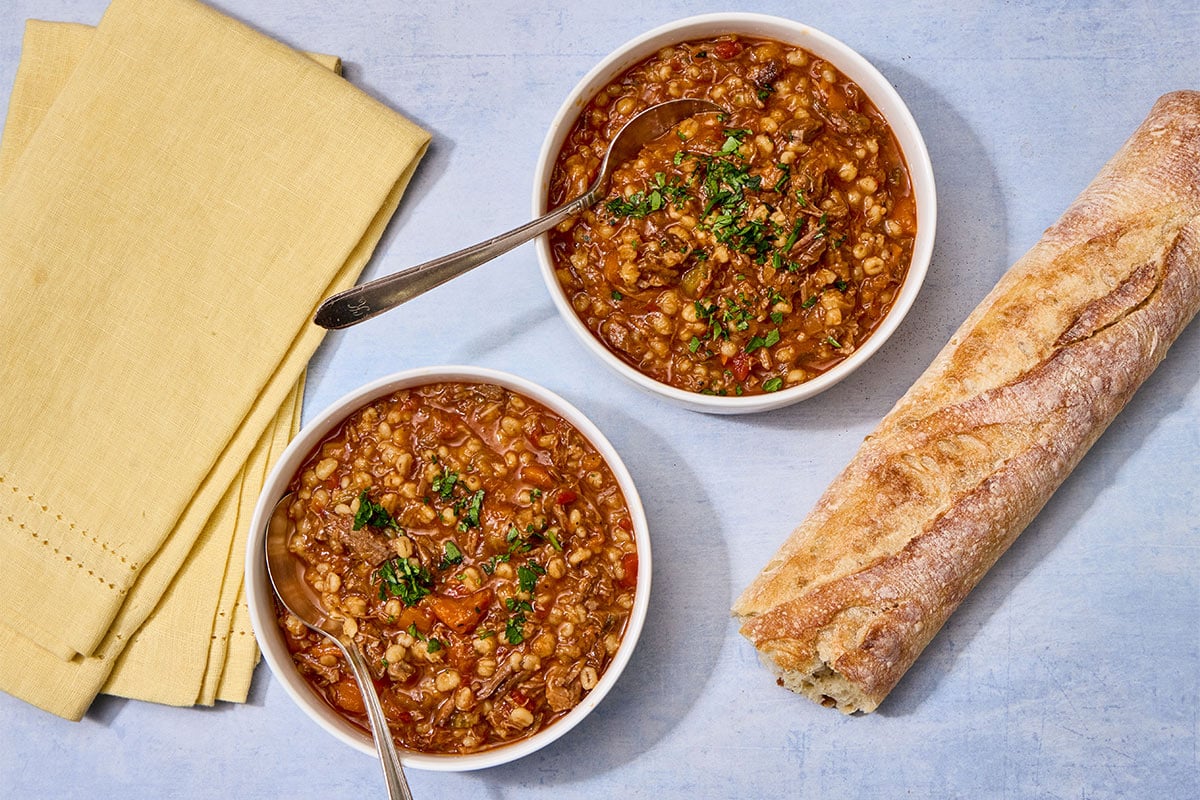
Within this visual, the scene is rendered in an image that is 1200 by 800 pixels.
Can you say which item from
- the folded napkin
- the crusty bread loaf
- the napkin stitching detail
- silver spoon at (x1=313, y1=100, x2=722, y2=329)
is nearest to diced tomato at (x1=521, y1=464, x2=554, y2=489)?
silver spoon at (x1=313, y1=100, x2=722, y2=329)

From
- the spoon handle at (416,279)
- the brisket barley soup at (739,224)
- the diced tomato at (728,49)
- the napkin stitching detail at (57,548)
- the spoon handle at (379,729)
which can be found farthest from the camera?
the napkin stitching detail at (57,548)

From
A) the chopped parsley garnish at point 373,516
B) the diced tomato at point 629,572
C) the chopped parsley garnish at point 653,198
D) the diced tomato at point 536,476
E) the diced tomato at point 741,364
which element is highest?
the chopped parsley garnish at point 653,198

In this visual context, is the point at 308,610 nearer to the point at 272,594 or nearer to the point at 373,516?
the point at 272,594

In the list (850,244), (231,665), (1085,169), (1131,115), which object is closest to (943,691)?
(850,244)

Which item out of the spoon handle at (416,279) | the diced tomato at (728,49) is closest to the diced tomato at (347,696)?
the spoon handle at (416,279)

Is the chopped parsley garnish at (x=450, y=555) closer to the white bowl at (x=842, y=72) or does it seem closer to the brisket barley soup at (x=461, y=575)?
the brisket barley soup at (x=461, y=575)

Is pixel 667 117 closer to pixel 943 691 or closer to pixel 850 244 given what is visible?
pixel 850 244

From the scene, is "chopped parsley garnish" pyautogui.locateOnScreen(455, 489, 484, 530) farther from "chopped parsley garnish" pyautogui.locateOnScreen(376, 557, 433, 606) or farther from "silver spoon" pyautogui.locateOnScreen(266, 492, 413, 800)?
"silver spoon" pyautogui.locateOnScreen(266, 492, 413, 800)
